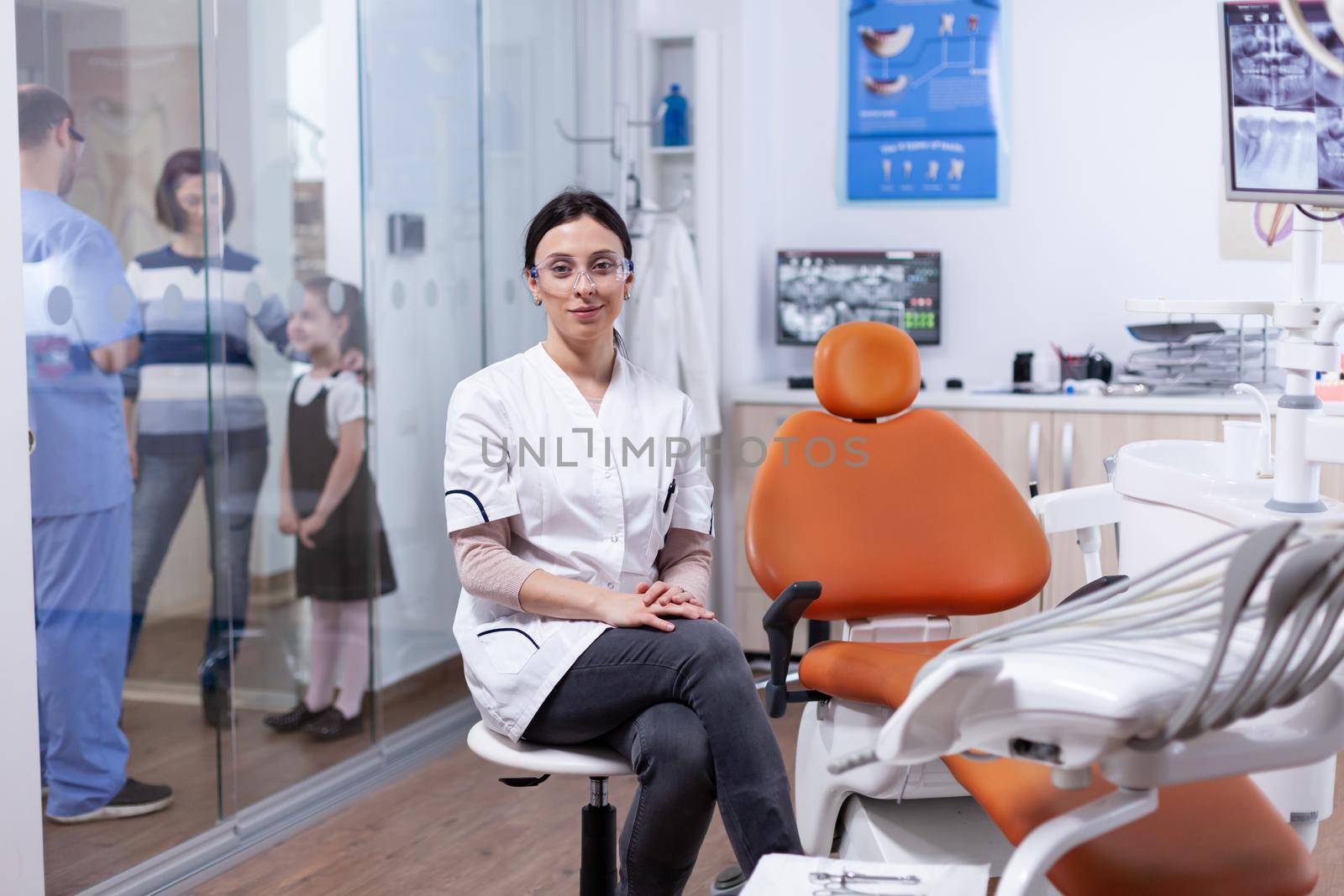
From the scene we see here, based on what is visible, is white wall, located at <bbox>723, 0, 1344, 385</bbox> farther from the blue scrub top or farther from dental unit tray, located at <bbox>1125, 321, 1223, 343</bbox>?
the blue scrub top

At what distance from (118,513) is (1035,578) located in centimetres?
163

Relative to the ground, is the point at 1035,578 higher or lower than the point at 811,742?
higher

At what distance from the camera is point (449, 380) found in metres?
3.36

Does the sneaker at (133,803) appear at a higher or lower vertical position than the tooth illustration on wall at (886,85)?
lower

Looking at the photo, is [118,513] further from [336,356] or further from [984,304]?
[984,304]

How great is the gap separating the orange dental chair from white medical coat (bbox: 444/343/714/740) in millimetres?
206

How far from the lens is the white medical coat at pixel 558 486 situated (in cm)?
180

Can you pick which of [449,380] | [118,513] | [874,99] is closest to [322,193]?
[449,380]

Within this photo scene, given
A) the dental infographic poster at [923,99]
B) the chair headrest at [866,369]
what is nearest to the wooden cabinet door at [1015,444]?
the dental infographic poster at [923,99]

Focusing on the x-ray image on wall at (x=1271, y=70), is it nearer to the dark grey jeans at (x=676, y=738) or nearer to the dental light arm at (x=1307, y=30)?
the dental light arm at (x=1307, y=30)

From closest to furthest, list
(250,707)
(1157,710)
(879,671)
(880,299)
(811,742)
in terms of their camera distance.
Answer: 1. (1157,710)
2. (879,671)
3. (811,742)
4. (250,707)
5. (880,299)

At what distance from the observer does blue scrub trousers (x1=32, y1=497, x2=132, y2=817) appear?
223cm

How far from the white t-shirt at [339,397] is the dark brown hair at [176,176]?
0.53m

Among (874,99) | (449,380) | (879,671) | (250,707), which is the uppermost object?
(874,99)
